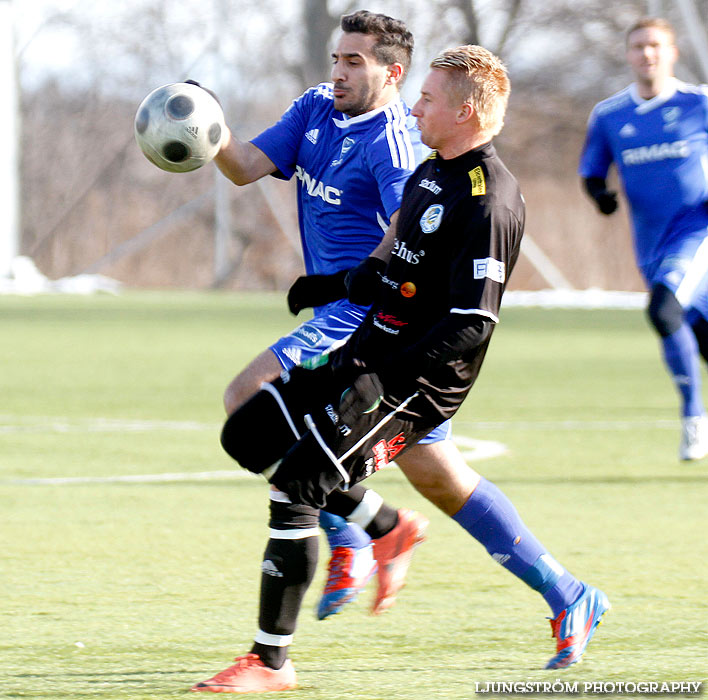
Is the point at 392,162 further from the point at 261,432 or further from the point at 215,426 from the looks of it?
the point at 215,426

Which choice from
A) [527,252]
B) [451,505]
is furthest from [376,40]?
[527,252]

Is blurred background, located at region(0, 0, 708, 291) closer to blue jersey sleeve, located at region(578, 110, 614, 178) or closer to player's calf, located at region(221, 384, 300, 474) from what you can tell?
blue jersey sleeve, located at region(578, 110, 614, 178)

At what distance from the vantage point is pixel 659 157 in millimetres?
8359

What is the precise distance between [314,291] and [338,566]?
93 cm

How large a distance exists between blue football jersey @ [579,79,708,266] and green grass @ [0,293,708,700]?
135cm

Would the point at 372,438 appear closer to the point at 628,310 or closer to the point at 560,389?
the point at 560,389

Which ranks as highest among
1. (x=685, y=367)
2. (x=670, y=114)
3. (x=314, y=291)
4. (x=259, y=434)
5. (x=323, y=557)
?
(x=670, y=114)

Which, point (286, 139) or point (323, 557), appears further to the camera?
point (323, 557)

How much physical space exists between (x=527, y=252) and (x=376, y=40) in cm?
2950

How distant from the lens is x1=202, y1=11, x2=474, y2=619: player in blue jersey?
4.79m

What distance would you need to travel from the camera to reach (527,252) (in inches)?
1351

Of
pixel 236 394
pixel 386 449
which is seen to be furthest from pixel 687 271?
pixel 386 449

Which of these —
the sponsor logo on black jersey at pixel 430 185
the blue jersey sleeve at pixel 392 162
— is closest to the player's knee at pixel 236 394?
the blue jersey sleeve at pixel 392 162

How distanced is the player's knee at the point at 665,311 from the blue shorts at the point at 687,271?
4 centimetres
